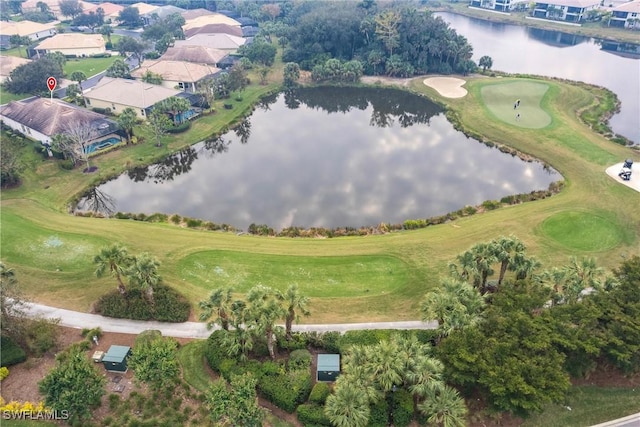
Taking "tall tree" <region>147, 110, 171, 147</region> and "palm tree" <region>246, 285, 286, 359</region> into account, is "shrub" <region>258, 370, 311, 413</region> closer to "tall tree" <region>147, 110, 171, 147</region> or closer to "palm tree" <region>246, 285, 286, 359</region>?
"palm tree" <region>246, 285, 286, 359</region>

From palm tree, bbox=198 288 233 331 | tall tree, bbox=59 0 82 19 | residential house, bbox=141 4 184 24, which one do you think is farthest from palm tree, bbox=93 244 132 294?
tall tree, bbox=59 0 82 19


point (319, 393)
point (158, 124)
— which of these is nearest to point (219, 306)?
point (319, 393)

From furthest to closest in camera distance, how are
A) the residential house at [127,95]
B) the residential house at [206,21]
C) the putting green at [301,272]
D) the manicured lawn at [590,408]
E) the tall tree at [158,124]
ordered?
the residential house at [206,21]
the residential house at [127,95]
the tall tree at [158,124]
the putting green at [301,272]
the manicured lawn at [590,408]

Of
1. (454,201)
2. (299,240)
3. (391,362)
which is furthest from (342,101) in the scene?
(391,362)

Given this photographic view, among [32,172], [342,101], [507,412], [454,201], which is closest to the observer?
[507,412]

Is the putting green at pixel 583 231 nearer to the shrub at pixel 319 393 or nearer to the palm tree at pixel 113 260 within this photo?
the shrub at pixel 319 393

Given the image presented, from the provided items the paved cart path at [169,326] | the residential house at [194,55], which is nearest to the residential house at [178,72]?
the residential house at [194,55]

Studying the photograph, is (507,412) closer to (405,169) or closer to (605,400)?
(605,400)
